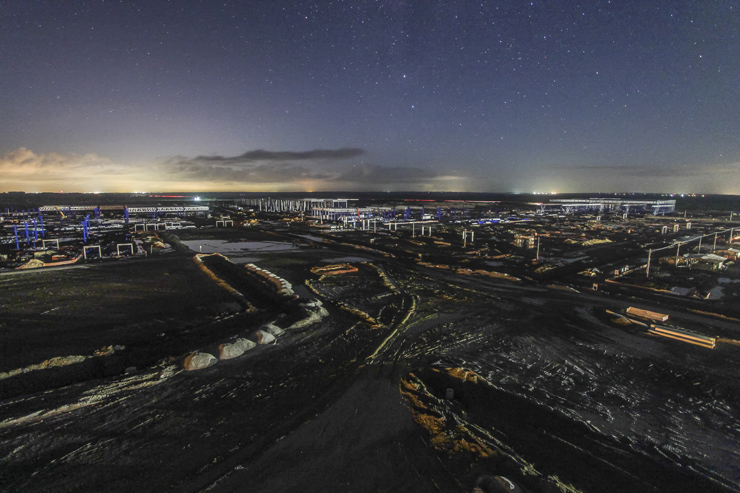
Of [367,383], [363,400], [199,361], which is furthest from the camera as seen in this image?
[199,361]

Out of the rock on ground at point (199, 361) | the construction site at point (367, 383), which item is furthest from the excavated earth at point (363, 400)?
the rock on ground at point (199, 361)

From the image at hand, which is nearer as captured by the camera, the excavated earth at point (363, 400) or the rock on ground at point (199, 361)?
the excavated earth at point (363, 400)

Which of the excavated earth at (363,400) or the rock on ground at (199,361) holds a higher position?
the rock on ground at (199,361)

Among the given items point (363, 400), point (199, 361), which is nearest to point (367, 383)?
point (363, 400)

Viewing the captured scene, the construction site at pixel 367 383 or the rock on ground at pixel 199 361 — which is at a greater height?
the rock on ground at pixel 199 361

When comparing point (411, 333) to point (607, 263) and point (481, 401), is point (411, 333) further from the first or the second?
point (607, 263)

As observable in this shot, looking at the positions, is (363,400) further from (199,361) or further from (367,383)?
(199,361)

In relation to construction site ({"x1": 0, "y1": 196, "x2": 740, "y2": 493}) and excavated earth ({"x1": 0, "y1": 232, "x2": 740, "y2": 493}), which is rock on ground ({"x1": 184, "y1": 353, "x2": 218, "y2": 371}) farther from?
excavated earth ({"x1": 0, "y1": 232, "x2": 740, "y2": 493})

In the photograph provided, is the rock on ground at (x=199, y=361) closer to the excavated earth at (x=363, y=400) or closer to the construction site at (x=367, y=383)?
the construction site at (x=367, y=383)

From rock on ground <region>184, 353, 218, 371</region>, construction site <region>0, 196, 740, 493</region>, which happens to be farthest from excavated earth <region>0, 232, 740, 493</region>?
rock on ground <region>184, 353, 218, 371</region>

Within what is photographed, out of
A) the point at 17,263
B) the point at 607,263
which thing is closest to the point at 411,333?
the point at 607,263
